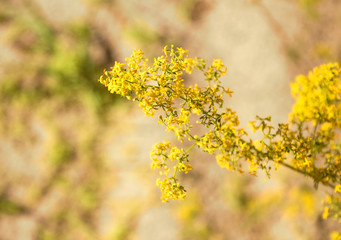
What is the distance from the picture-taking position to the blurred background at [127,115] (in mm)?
4039

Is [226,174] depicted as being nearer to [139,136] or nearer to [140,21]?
[139,136]

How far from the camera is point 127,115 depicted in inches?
184

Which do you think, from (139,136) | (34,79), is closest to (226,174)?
(139,136)

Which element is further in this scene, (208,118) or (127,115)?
(127,115)

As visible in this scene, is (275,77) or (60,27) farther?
(60,27)

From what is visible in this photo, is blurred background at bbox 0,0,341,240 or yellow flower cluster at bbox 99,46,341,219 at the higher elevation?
blurred background at bbox 0,0,341,240

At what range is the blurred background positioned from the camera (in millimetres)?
4039

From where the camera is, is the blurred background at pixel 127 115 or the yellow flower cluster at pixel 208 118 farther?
the blurred background at pixel 127 115

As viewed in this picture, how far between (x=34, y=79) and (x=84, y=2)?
1403 millimetres

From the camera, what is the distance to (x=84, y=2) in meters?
4.87

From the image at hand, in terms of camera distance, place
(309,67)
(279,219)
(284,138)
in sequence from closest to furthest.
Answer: (284,138) → (279,219) → (309,67)

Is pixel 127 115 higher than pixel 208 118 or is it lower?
higher

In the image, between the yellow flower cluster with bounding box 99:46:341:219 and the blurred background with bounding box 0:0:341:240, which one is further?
the blurred background with bounding box 0:0:341:240

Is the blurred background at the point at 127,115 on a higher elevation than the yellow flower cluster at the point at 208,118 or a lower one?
higher
